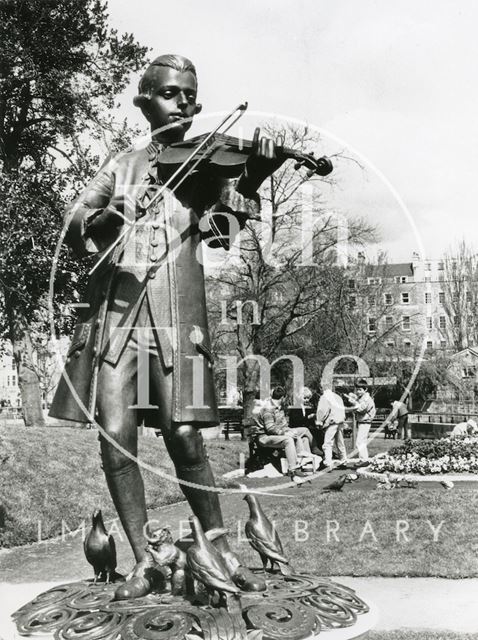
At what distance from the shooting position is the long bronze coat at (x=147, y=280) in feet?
12.3

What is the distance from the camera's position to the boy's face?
4.04m

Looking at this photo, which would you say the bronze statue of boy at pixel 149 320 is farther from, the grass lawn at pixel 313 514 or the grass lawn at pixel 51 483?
the grass lawn at pixel 51 483

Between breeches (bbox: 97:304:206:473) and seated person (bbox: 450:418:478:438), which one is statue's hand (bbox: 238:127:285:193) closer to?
breeches (bbox: 97:304:206:473)

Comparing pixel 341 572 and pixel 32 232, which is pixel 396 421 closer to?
pixel 32 232

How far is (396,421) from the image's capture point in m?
26.4

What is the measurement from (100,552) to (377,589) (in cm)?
342

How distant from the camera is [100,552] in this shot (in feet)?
12.7

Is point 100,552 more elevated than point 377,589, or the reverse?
point 100,552

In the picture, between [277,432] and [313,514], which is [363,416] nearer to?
[277,432]

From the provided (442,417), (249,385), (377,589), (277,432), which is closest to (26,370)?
(249,385)

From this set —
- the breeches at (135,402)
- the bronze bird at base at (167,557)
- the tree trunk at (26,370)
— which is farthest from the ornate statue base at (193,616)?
the tree trunk at (26,370)

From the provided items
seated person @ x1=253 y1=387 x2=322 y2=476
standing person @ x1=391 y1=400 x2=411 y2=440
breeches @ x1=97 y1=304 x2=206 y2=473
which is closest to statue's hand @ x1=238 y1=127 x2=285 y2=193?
breeches @ x1=97 y1=304 x2=206 y2=473

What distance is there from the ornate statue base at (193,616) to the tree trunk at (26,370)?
15.3 metres

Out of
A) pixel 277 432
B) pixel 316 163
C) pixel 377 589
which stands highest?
pixel 316 163
